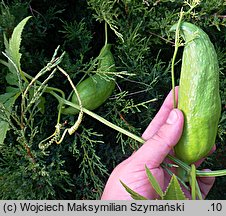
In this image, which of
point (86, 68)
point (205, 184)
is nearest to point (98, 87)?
point (86, 68)

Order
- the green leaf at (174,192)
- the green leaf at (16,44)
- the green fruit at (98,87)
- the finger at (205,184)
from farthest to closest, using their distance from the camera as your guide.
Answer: the finger at (205,184) < the green fruit at (98,87) < the green leaf at (16,44) < the green leaf at (174,192)

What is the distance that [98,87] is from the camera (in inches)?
36.7

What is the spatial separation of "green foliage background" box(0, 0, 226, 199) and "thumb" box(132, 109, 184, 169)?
149 mm

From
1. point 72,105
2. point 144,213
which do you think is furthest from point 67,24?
point 144,213

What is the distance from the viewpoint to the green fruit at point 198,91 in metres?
0.76

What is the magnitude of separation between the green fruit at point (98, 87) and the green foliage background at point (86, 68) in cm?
3

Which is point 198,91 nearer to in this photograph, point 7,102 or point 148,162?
point 148,162

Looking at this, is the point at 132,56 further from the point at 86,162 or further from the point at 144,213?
the point at 144,213

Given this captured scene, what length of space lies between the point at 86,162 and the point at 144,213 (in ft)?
1.63

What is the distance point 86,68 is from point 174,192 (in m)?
0.53

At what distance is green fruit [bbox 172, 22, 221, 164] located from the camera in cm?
76

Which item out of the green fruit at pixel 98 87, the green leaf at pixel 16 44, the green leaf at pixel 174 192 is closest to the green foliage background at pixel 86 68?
the green fruit at pixel 98 87

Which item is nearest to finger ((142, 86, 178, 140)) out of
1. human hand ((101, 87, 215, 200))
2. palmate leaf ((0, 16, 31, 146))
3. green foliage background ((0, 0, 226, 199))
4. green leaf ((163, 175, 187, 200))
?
green foliage background ((0, 0, 226, 199))

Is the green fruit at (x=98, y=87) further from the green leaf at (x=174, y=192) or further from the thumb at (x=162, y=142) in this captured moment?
the green leaf at (x=174, y=192)
